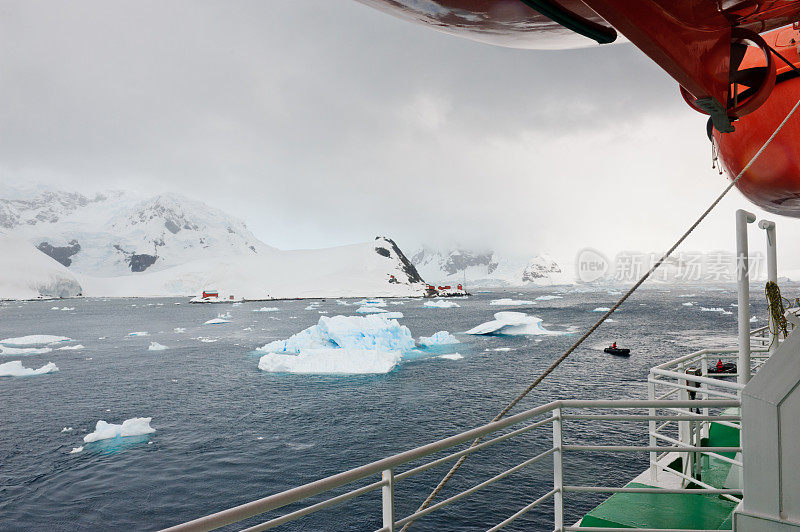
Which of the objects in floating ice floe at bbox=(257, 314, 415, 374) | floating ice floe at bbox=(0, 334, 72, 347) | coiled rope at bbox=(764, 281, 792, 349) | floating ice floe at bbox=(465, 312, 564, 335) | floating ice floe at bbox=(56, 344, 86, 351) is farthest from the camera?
floating ice floe at bbox=(465, 312, 564, 335)

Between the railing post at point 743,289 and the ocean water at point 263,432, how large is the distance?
237 inches

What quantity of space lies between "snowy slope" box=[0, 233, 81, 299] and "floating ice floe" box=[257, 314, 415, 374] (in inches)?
3558

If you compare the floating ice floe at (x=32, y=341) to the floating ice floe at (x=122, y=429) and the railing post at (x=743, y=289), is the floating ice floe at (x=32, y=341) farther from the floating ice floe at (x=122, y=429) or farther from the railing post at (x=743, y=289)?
the railing post at (x=743, y=289)

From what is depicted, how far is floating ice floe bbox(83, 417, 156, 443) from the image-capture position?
42.2 ft

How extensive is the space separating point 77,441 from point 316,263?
7985cm

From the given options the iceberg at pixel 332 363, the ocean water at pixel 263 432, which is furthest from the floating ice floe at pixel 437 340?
the iceberg at pixel 332 363

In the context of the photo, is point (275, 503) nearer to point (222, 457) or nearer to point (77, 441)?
point (222, 457)

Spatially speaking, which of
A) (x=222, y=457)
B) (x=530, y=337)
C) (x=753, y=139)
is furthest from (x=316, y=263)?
(x=753, y=139)

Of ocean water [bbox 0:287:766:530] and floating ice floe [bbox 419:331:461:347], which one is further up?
floating ice floe [bbox 419:331:461:347]

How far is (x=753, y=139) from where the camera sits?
4.32 metres

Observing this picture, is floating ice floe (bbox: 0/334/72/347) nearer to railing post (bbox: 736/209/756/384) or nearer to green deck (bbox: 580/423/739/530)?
green deck (bbox: 580/423/739/530)

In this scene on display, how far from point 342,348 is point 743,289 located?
70.2 ft

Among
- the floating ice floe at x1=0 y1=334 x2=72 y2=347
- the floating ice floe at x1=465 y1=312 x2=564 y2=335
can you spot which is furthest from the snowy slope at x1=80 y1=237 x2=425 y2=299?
the floating ice floe at x1=465 y1=312 x2=564 y2=335

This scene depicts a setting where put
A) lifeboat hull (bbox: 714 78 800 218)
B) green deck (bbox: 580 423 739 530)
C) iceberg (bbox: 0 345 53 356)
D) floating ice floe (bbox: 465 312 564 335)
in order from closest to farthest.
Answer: green deck (bbox: 580 423 739 530) → lifeboat hull (bbox: 714 78 800 218) → iceberg (bbox: 0 345 53 356) → floating ice floe (bbox: 465 312 564 335)
